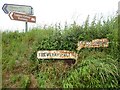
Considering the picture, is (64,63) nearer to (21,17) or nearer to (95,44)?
(95,44)

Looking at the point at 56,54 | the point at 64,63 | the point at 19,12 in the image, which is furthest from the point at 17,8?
the point at 64,63

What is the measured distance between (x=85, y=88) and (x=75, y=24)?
193 cm

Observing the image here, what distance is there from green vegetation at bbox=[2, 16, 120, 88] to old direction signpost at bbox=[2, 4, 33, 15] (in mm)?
847

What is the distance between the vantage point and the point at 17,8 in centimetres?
753

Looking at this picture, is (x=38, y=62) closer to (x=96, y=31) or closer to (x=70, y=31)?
(x=70, y=31)

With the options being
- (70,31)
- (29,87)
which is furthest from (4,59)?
(70,31)

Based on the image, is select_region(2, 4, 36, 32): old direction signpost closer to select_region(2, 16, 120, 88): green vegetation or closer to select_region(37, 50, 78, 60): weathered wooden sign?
select_region(2, 16, 120, 88): green vegetation

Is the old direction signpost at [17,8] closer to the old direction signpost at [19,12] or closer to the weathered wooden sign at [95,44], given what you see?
A: the old direction signpost at [19,12]

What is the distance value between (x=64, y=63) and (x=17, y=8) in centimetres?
243

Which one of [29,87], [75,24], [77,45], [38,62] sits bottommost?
[29,87]

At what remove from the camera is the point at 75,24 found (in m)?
6.72

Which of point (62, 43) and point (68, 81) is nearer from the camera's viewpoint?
point (68, 81)

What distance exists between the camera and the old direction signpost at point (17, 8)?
741cm

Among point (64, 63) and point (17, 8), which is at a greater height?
point (17, 8)
